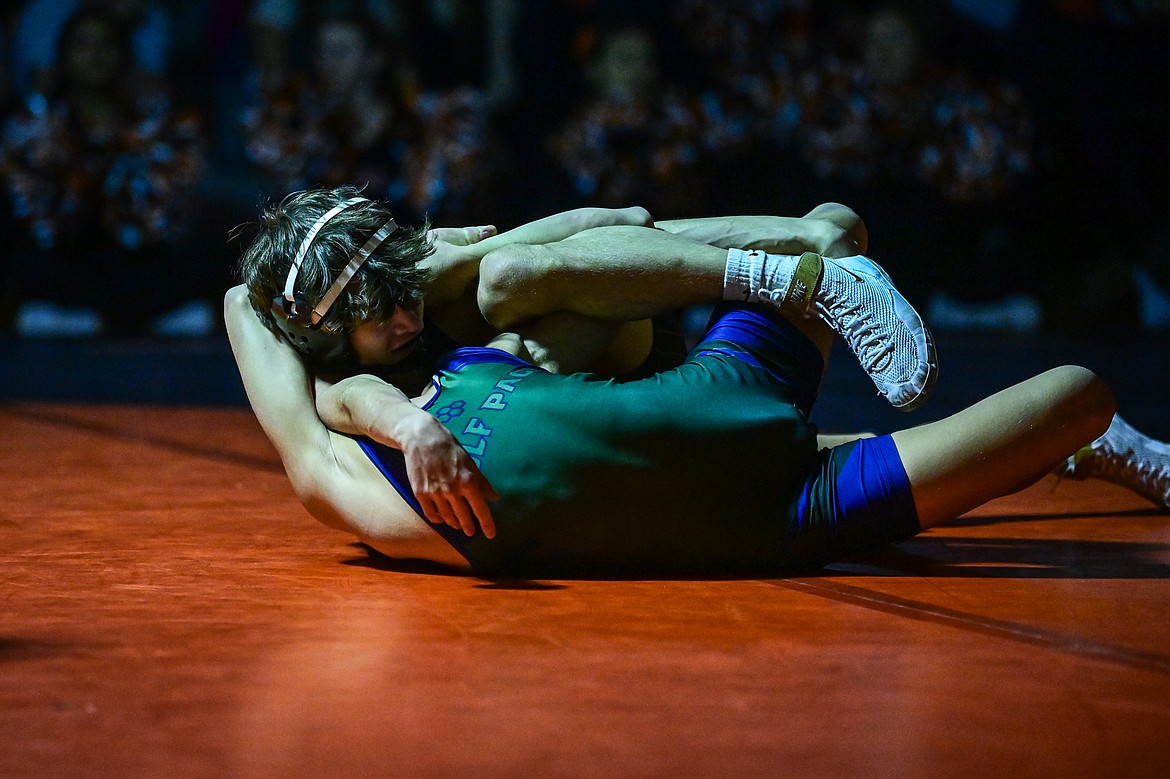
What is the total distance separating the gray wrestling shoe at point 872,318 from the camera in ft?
6.49

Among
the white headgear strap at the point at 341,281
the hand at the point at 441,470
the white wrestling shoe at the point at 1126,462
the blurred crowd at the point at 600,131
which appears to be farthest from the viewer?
the blurred crowd at the point at 600,131

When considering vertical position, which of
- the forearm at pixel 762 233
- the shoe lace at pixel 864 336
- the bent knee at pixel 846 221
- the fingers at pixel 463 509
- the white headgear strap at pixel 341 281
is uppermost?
the bent knee at pixel 846 221

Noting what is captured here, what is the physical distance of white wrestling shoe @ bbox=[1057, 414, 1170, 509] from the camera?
2.48m

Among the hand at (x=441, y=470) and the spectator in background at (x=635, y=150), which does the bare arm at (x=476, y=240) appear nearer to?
the hand at (x=441, y=470)

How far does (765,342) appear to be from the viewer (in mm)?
2096

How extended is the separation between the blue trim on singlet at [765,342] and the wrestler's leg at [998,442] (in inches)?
10.0

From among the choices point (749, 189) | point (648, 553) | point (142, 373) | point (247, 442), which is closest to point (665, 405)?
point (648, 553)

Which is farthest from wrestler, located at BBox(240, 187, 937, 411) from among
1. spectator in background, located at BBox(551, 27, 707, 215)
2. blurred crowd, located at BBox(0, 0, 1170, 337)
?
spectator in background, located at BBox(551, 27, 707, 215)

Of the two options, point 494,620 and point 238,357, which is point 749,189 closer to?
point 238,357

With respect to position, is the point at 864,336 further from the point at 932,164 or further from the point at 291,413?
the point at 932,164

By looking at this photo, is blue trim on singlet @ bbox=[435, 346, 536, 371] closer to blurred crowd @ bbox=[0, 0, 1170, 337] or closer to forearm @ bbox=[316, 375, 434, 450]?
forearm @ bbox=[316, 375, 434, 450]

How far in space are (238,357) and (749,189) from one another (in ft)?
20.3

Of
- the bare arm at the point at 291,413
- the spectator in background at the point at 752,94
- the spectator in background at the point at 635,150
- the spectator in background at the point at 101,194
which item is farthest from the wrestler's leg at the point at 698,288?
the spectator in background at the point at 101,194

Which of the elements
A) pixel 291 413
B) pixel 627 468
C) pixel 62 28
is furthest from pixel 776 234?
pixel 62 28
